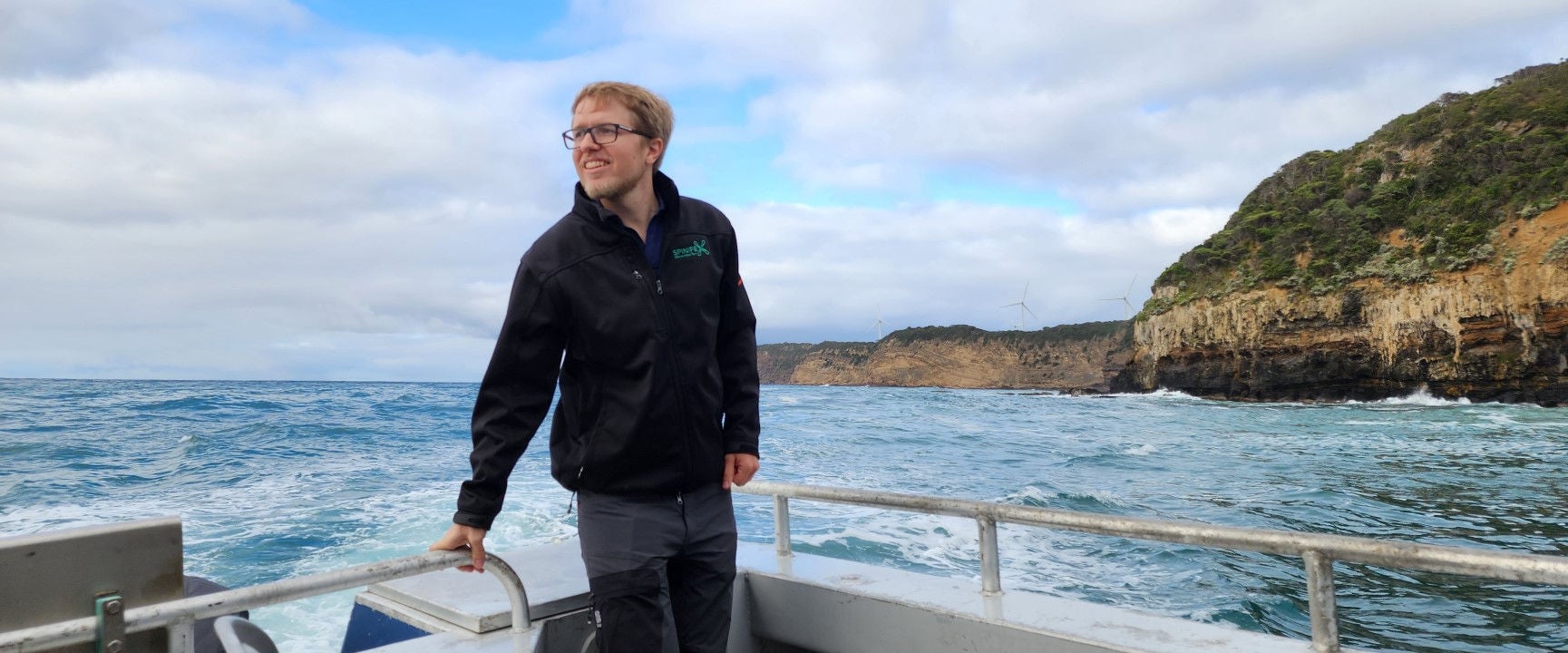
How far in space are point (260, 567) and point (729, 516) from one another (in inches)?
276

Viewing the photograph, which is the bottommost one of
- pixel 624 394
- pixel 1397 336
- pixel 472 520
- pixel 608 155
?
pixel 472 520

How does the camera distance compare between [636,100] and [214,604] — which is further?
[636,100]

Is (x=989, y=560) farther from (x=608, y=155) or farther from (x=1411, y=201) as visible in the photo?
(x=1411, y=201)

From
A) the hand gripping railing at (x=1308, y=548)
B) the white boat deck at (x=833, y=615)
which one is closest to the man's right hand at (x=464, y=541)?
the white boat deck at (x=833, y=615)

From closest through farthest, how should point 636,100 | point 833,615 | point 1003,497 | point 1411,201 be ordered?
point 636,100 → point 833,615 → point 1003,497 → point 1411,201

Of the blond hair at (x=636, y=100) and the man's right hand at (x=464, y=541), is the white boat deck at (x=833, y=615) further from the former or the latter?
the blond hair at (x=636, y=100)

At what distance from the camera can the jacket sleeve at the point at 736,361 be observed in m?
2.09

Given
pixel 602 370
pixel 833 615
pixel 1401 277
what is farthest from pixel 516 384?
pixel 1401 277

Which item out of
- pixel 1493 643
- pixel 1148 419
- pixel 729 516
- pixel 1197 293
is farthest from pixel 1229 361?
pixel 729 516

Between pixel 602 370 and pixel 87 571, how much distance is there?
2.94 feet

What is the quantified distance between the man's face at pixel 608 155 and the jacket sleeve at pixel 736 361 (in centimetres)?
31

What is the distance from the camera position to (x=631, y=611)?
5.92 ft

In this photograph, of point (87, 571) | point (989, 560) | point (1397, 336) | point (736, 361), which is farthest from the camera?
point (1397, 336)

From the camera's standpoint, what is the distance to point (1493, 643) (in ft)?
14.8
